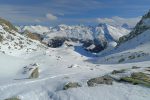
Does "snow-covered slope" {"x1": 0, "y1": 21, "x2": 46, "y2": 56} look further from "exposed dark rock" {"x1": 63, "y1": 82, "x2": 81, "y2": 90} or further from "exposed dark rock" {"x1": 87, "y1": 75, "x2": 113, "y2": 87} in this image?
"exposed dark rock" {"x1": 87, "y1": 75, "x2": 113, "y2": 87}

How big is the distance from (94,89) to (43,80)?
9450mm

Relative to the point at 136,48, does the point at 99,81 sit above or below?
below

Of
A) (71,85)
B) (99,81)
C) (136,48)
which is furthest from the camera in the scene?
(136,48)

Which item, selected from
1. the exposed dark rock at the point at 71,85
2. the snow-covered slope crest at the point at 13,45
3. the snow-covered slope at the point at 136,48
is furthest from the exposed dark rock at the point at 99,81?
the snow-covered slope crest at the point at 13,45

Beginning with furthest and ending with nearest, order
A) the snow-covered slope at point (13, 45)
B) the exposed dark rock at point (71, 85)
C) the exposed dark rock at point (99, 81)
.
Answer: the snow-covered slope at point (13, 45) < the exposed dark rock at point (99, 81) < the exposed dark rock at point (71, 85)

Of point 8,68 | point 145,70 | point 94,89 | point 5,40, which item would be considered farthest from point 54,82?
point 5,40

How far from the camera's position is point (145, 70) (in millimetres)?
41188

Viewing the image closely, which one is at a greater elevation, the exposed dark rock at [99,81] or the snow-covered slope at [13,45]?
the snow-covered slope at [13,45]

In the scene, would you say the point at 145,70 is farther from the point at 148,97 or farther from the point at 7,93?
the point at 7,93

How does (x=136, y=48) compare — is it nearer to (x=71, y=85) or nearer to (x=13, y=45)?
(x=13, y=45)

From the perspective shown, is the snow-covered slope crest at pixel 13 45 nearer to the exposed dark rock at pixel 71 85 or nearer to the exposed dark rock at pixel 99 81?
the exposed dark rock at pixel 71 85

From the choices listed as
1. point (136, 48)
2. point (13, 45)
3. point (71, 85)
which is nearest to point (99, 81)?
point (71, 85)

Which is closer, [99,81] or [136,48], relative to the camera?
[99,81]

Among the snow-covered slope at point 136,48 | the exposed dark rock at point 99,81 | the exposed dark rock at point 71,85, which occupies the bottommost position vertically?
the exposed dark rock at point 71,85
